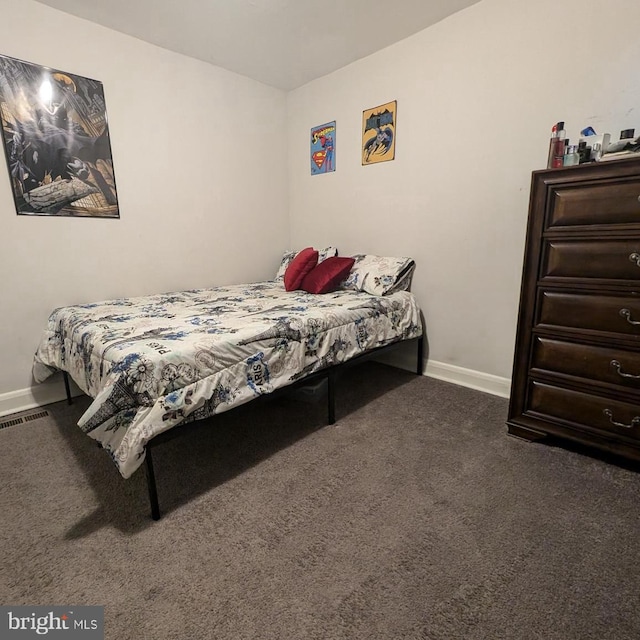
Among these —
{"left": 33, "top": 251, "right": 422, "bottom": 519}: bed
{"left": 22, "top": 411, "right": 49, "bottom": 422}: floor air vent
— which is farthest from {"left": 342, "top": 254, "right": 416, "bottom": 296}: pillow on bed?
{"left": 22, "top": 411, "right": 49, "bottom": 422}: floor air vent

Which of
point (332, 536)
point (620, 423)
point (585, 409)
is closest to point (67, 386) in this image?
point (332, 536)

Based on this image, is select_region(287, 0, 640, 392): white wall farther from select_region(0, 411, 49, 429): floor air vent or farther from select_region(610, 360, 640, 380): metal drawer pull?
select_region(0, 411, 49, 429): floor air vent

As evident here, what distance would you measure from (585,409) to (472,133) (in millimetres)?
1746

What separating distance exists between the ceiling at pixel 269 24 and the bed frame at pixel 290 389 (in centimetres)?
209

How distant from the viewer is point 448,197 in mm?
2402

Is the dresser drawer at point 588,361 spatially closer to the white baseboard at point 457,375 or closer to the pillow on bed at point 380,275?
the white baseboard at point 457,375

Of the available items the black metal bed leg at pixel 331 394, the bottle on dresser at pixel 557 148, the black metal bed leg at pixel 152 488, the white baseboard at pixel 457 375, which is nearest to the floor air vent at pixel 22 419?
the black metal bed leg at pixel 152 488

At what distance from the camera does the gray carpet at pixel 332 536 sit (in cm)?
97

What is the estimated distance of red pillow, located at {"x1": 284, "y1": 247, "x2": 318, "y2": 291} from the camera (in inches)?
107

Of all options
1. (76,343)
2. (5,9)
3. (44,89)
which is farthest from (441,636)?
(5,9)

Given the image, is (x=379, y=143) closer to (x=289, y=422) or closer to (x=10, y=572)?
(x=289, y=422)

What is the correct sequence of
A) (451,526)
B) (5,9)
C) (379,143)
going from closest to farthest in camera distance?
(451,526)
(5,9)
(379,143)

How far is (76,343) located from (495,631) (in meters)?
1.98

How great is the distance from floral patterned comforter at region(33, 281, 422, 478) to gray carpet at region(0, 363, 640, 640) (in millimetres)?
344
